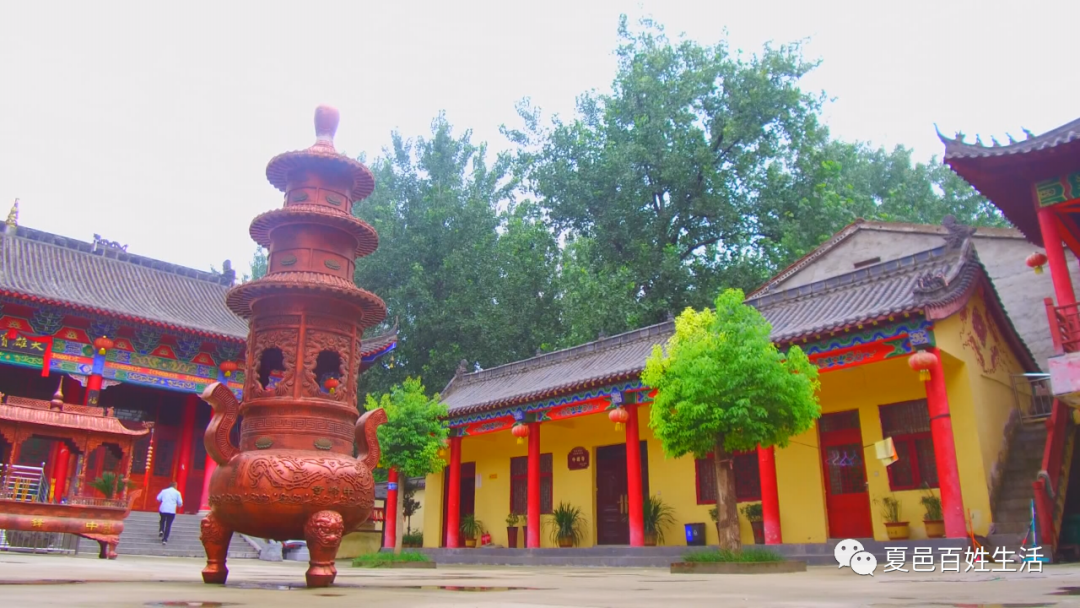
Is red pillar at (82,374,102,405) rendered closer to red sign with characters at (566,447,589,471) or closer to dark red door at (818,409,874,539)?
red sign with characters at (566,447,589,471)

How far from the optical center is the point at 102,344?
59.7 feet

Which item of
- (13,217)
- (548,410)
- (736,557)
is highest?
(13,217)

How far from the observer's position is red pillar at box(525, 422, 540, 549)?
1501 centimetres

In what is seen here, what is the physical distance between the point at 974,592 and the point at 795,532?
28.9ft

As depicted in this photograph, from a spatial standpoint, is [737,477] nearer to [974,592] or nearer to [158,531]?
[974,592]

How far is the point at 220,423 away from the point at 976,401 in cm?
1041

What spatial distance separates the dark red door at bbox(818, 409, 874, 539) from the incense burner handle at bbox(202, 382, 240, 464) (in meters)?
10.1

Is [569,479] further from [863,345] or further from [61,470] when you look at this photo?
[61,470]

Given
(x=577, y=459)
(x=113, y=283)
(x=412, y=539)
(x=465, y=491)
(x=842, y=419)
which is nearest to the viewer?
(x=842, y=419)

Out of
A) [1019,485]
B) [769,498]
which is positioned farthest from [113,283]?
[1019,485]

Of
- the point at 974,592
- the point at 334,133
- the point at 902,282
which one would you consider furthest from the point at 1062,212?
the point at 334,133

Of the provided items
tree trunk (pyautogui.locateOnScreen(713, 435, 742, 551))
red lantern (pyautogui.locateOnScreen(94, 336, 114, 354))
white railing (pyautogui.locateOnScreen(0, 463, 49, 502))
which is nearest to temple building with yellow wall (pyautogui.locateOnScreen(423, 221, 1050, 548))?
tree trunk (pyautogui.locateOnScreen(713, 435, 742, 551))

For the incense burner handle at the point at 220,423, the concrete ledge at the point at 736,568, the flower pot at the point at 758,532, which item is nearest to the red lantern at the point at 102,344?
the incense burner handle at the point at 220,423

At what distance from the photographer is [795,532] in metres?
12.8
